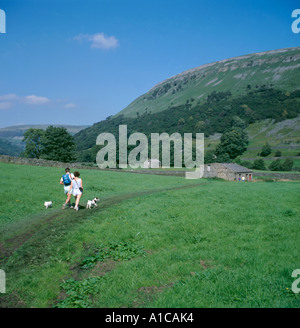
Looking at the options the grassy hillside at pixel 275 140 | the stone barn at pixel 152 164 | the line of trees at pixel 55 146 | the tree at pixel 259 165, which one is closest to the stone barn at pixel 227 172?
the tree at pixel 259 165

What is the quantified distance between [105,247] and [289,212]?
1185 centimetres

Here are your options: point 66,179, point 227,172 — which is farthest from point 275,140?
point 66,179

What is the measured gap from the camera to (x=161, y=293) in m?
6.59

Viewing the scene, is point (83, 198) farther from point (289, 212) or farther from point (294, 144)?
point (294, 144)

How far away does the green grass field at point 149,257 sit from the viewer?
6406 mm

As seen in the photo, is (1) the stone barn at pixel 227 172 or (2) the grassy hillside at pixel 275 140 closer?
(1) the stone barn at pixel 227 172

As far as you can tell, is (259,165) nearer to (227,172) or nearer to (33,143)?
(227,172)

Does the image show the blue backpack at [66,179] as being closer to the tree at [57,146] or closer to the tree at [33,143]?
the tree at [57,146]

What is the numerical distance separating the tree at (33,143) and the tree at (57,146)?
6702 mm

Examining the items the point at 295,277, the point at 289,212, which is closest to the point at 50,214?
the point at 295,277

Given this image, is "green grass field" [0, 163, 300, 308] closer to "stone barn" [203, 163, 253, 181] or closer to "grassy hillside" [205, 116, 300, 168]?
"stone barn" [203, 163, 253, 181]

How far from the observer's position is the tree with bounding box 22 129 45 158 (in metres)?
82.1
